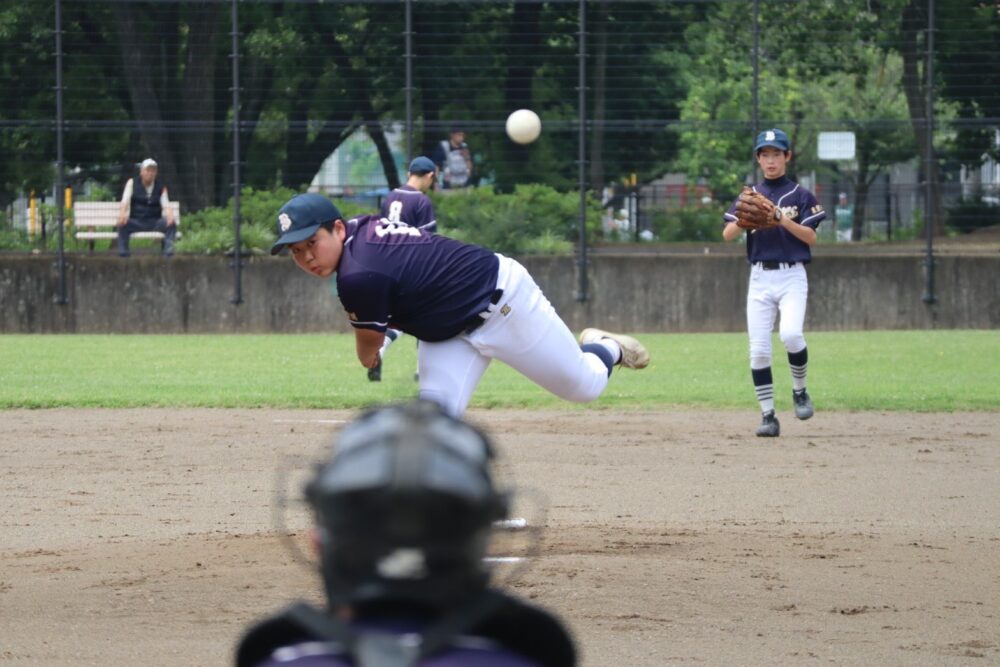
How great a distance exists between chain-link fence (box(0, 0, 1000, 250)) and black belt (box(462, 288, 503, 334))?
46.9ft

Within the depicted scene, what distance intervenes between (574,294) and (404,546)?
19.5 meters

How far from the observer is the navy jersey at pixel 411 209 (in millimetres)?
14398

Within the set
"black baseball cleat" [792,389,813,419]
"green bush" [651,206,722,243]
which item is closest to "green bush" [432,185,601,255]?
"green bush" [651,206,722,243]

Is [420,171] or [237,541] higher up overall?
[420,171]

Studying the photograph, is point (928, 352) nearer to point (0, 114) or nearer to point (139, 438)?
point (139, 438)

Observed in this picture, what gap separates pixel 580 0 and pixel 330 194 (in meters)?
5.01

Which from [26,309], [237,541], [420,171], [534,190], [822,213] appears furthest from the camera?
[534,190]

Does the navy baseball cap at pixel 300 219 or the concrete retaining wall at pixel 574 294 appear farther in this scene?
the concrete retaining wall at pixel 574 294

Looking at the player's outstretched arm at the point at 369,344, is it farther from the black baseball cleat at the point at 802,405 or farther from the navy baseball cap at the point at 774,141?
the black baseball cleat at the point at 802,405

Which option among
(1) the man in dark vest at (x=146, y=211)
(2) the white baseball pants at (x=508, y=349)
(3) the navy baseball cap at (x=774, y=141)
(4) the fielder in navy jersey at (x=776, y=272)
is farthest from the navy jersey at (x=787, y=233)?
(1) the man in dark vest at (x=146, y=211)

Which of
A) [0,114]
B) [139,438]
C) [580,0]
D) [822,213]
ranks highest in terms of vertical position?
[580,0]

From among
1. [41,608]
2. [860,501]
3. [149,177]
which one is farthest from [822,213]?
[149,177]

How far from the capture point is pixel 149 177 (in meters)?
21.3

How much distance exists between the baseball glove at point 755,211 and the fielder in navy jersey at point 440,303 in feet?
12.4
